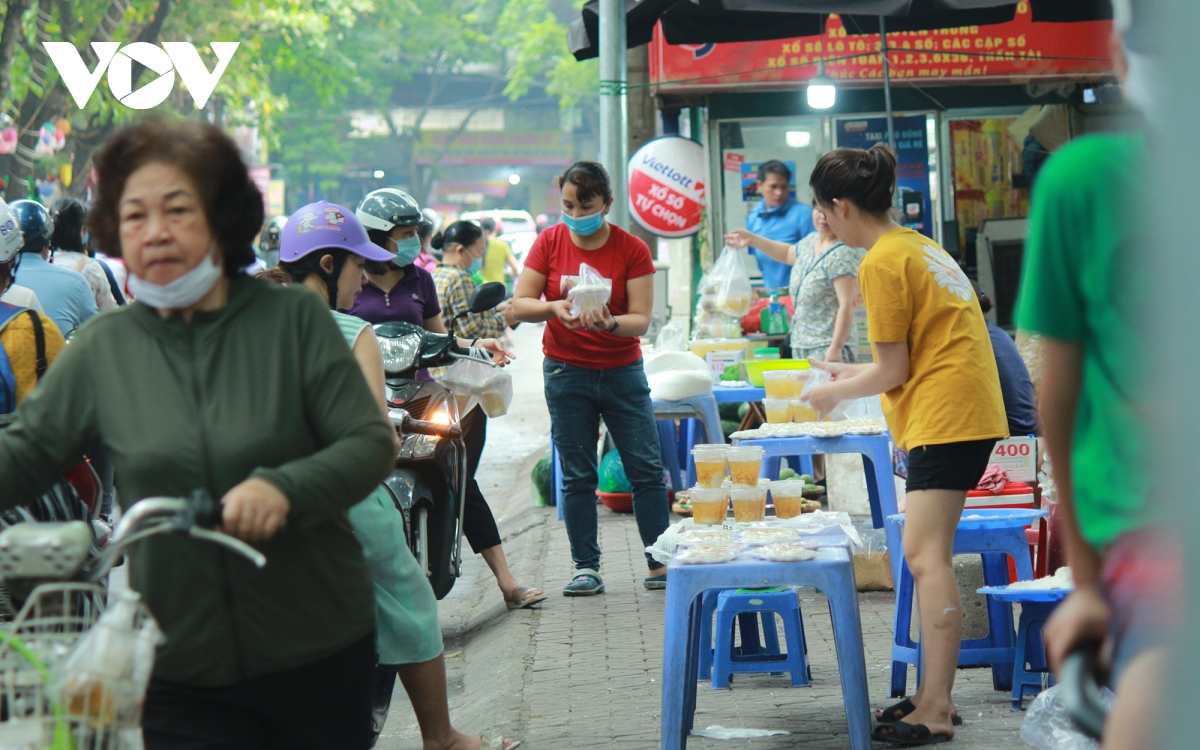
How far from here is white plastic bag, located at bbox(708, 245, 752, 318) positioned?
9.71 metres

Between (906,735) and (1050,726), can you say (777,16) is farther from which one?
(1050,726)

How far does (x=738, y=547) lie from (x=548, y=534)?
14.9ft

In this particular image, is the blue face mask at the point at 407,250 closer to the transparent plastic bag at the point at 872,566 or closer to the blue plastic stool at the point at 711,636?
the blue plastic stool at the point at 711,636

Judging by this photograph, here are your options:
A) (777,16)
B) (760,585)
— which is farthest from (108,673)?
(777,16)

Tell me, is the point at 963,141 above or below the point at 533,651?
above

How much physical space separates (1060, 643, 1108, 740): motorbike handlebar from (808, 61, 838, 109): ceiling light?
10.5 meters

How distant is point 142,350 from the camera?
251cm

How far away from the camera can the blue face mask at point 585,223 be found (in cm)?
630

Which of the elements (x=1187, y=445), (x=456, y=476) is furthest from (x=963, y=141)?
(x=1187, y=445)

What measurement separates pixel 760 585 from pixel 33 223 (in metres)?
4.44

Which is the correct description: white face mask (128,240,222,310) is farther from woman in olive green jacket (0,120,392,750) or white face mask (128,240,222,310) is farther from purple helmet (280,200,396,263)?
purple helmet (280,200,396,263)

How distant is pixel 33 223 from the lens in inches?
260

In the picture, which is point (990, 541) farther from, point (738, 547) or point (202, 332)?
point (202, 332)

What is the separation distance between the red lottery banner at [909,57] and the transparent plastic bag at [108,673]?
11.4 m
